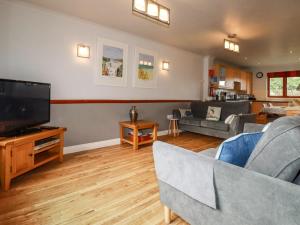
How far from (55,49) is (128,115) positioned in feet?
6.10

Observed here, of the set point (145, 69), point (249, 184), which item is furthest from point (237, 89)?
point (249, 184)

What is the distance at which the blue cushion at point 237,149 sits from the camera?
115 cm

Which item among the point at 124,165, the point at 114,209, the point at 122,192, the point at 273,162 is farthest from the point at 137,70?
the point at 273,162

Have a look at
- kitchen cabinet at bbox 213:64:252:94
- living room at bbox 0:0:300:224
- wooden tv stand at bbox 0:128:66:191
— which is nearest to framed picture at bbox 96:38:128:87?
living room at bbox 0:0:300:224

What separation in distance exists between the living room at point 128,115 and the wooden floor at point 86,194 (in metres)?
0.01

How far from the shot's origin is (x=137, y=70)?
14.1 ft

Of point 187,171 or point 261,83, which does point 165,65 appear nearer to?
point 187,171

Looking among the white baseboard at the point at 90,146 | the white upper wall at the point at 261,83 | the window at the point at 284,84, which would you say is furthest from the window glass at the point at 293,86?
the white baseboard at the point at 90,146

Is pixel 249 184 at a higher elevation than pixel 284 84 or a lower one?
lower

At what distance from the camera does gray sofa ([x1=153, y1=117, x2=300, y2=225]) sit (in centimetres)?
80

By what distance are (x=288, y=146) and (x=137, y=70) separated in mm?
3710

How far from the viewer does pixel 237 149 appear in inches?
47.4

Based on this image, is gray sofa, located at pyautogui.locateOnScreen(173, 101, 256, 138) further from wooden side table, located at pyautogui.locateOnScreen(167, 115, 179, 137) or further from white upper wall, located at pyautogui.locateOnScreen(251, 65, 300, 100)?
white upper wall, located at pyautogui.locateOnScreen(251, 65, 300, 100)

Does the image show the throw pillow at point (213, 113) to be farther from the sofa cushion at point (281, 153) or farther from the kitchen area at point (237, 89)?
the sofa cushion at point (281, 153)
